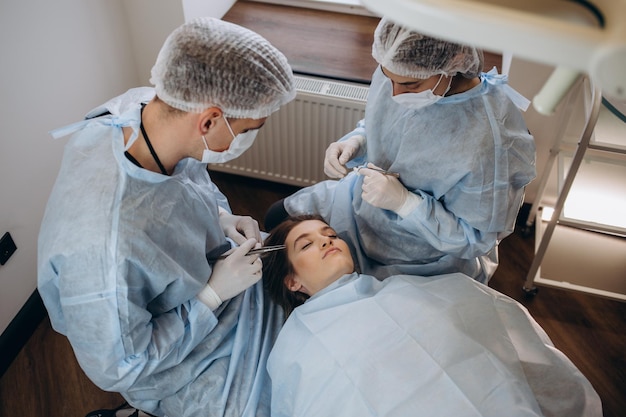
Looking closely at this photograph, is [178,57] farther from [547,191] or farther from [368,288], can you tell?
[547,191]

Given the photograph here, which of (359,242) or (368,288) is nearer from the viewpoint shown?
(368,288)

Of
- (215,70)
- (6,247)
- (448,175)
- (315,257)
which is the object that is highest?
(215,70)

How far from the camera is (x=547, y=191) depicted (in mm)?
2705

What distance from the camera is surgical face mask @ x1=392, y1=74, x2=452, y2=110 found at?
1442 mm

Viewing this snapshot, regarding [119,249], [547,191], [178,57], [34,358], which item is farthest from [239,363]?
[547,191]

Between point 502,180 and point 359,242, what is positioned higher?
point 502,180

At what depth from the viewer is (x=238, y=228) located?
190cm

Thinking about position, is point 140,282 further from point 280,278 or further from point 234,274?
point 280,278

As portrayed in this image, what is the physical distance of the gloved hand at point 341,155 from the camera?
1.84m

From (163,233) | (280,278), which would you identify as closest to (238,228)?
(280,278)

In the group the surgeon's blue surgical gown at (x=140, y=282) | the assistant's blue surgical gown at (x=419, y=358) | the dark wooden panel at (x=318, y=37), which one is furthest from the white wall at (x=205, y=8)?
the assistant's blue surgical gown at (x=419, y=358)

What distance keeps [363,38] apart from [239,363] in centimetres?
167

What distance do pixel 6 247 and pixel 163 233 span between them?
1.05 meters

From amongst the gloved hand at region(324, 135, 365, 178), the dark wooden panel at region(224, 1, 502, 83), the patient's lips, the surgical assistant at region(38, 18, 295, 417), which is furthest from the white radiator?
the surgical assistant at region(38, 18, 295, 417)
